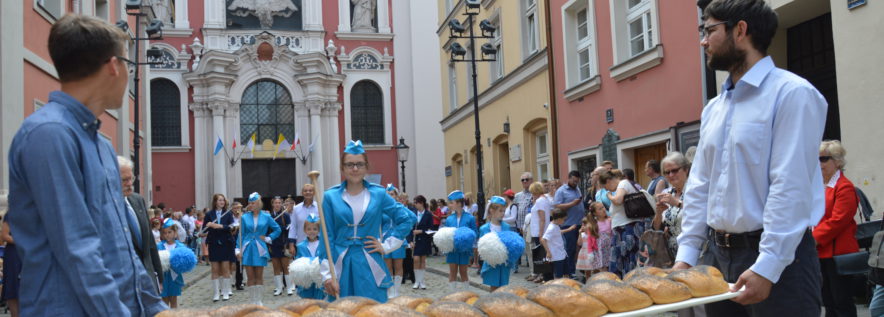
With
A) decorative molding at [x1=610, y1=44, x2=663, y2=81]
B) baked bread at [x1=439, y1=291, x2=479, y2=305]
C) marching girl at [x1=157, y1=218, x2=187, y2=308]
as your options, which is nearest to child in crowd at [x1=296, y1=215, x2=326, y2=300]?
marching girl at [x1=157, y1=218, x2=187, y2=308]

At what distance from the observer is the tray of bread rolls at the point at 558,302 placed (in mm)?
3016

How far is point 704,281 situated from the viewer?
125 inches

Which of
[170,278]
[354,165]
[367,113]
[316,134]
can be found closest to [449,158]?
[316,134]

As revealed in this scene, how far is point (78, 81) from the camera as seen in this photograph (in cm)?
260

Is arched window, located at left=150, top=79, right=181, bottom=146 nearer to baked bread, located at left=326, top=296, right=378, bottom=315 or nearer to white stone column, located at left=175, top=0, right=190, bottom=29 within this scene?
white stone column, located at left=175, top=0, right=190, bottom=29

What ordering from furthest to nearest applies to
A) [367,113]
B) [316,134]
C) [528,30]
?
1. [367,113]
2. [316,134]
3. [528,30]

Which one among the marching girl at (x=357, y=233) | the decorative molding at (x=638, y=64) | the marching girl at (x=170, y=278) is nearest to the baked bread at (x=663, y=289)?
the marching girl at (x=357, y=233)

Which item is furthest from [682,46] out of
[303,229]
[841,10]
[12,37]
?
[12,37]

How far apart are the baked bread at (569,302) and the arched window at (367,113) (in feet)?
113

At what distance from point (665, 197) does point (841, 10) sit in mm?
3588

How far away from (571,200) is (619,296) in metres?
10.2

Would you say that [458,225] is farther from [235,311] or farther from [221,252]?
[235,311]

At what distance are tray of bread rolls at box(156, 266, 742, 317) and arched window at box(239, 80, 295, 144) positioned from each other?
33.9 metres

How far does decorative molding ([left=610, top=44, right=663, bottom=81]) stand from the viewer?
13227mm
